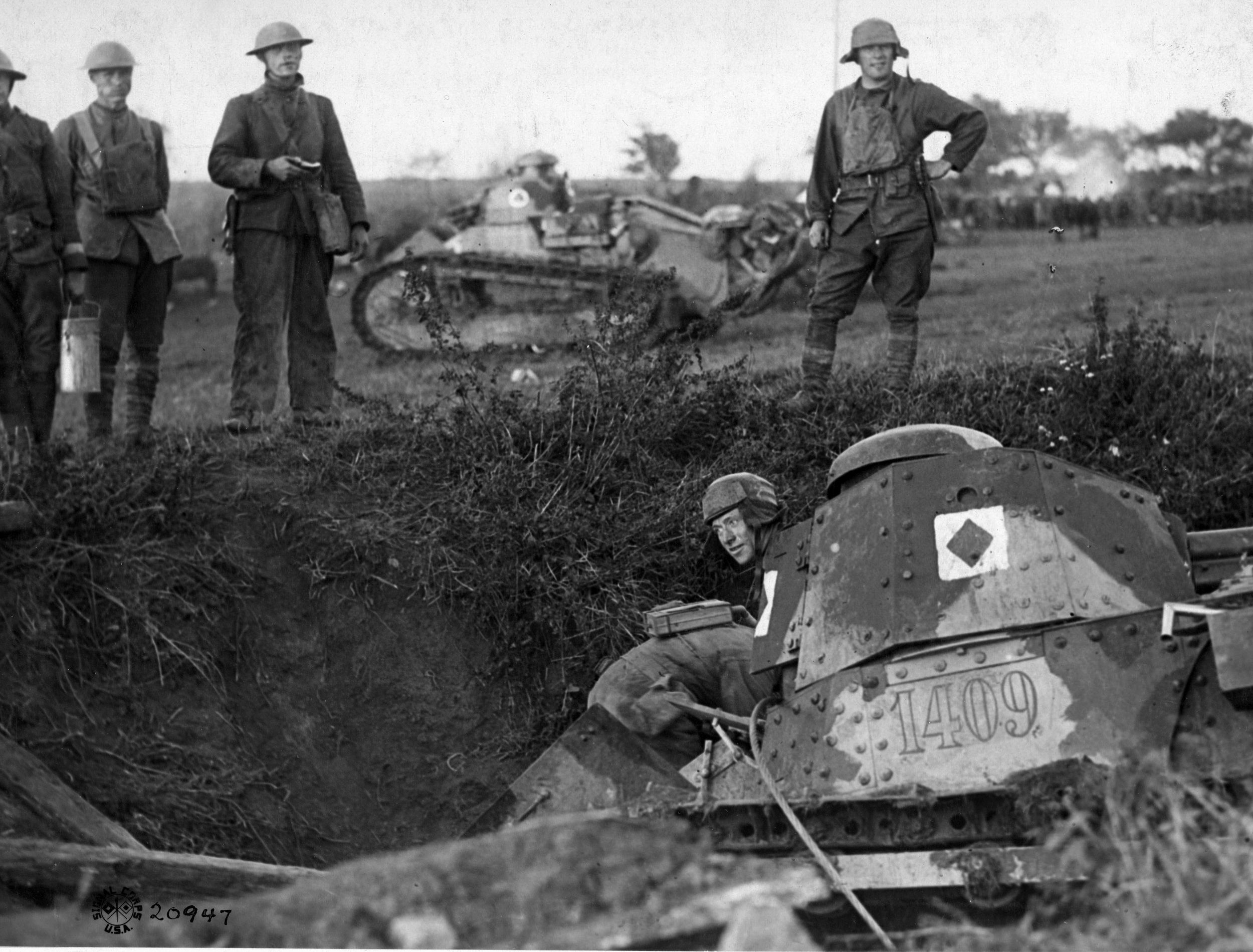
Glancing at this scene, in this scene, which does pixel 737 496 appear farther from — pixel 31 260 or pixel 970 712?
pixel 31 260

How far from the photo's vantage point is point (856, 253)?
10.7 metres

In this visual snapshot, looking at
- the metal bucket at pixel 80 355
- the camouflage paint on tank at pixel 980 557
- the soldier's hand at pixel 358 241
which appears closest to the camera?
the camouflage paint on tank at pixel 980 557

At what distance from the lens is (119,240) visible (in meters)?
10.5

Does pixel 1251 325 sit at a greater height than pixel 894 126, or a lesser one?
lesser

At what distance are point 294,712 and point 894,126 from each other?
4326mm

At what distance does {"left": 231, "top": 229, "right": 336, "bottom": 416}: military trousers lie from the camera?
10695mm

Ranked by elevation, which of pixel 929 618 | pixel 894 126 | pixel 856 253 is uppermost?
pixel 894 126

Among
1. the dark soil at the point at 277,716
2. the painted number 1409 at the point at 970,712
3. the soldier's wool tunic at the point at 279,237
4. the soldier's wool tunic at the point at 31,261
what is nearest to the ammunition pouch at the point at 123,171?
the soldier's wool tunic at the point at 31,261

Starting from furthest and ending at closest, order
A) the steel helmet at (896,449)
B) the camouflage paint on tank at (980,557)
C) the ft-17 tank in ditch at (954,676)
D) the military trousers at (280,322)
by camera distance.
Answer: the military trousers at (280,322) < the steel helmet at (896,449) < the camouflage paint on tank at (980,557) < the ft-17 tank in ditch at (954,676)

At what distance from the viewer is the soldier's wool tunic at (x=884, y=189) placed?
10.6m

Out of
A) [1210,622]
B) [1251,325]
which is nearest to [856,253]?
[1251,325]

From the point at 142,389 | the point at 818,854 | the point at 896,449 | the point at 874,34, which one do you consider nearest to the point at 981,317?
the point at 874,34

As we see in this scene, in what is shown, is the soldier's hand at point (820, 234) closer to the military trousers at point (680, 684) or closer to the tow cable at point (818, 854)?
the military trousers at point (680, 684)

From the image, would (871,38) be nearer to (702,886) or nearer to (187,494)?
(187,494)
